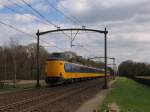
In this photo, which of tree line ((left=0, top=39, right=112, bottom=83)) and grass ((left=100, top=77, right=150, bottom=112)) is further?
tree line ((left=0, top=39, right=112, bottom=83))

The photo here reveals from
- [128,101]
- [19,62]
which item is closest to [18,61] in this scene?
[19,62]

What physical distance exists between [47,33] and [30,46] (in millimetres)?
89354

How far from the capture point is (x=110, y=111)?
1717 centimetres

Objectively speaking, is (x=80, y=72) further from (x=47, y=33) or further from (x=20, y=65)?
(x=20, y=65)

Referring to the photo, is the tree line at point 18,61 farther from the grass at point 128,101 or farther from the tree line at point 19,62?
the grass at point 128,101

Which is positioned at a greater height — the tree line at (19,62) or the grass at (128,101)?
the tree line at (19,62)

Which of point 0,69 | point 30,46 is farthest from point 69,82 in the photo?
→ point 30,46

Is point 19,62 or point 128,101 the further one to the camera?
point 19,62

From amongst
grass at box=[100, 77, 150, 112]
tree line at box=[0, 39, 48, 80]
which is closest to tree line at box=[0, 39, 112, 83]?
tree line at box=[0, 39, 48, 80]

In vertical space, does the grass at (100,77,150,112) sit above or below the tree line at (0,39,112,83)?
below

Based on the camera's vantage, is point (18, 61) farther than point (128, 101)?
Yes

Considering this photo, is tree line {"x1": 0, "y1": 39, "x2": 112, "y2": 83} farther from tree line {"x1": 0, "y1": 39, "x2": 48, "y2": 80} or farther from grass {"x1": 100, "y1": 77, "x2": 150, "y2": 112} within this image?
grass {"x1": 100, "y1": 77, "x2": 150, "y2": 112}

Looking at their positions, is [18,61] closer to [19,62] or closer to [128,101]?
[19,62]

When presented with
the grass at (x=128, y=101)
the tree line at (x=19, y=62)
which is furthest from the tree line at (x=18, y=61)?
the grass at (x=128, y=101)
